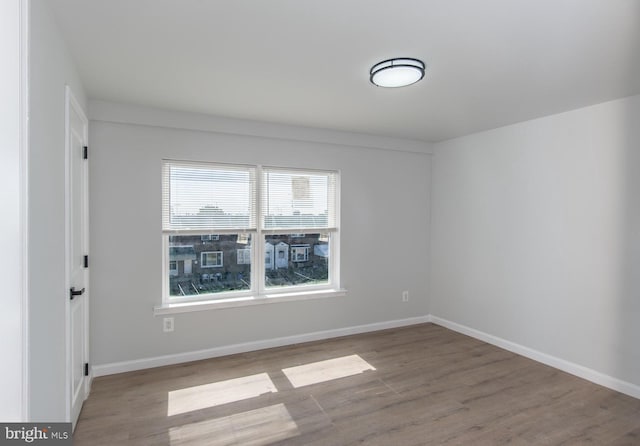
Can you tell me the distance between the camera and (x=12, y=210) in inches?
50.4

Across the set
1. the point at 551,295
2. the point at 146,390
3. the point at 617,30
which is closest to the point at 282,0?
Result: the point at 617,30

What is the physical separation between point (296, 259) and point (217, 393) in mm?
1727

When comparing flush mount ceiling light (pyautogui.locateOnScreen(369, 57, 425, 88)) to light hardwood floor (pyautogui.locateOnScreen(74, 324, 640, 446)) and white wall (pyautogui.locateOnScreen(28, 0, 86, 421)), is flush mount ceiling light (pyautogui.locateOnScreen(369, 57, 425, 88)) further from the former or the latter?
light hardwood floor (pyautogui.locateOnScreen(74, 324, 640, 446))

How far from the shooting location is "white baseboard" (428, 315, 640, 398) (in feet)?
9.86

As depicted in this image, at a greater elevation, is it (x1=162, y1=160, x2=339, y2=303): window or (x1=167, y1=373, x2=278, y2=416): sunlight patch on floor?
(x1=162, y1=160, x2=339, y2=303): window

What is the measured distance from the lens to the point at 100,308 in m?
3.27

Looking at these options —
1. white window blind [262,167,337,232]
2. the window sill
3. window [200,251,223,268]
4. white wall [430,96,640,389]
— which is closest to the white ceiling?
white wall [430,96,640,389]

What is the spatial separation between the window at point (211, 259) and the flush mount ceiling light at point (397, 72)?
7.81 ft

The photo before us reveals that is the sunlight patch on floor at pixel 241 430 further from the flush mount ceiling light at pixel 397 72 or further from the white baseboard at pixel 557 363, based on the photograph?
the white baseboard at pixel 557 363

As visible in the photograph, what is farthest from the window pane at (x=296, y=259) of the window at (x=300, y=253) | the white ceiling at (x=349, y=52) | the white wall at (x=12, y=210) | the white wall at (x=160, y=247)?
the white wall at (x=12, y=210)

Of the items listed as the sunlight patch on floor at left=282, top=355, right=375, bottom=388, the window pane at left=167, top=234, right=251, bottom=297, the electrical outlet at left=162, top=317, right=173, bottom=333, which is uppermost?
the window pane at left=167, top=234, right=251, bottom=297

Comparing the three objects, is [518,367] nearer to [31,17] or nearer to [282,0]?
[282,0]

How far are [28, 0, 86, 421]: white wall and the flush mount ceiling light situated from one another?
1.84 m

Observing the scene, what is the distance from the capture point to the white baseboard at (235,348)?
10.9 feet
